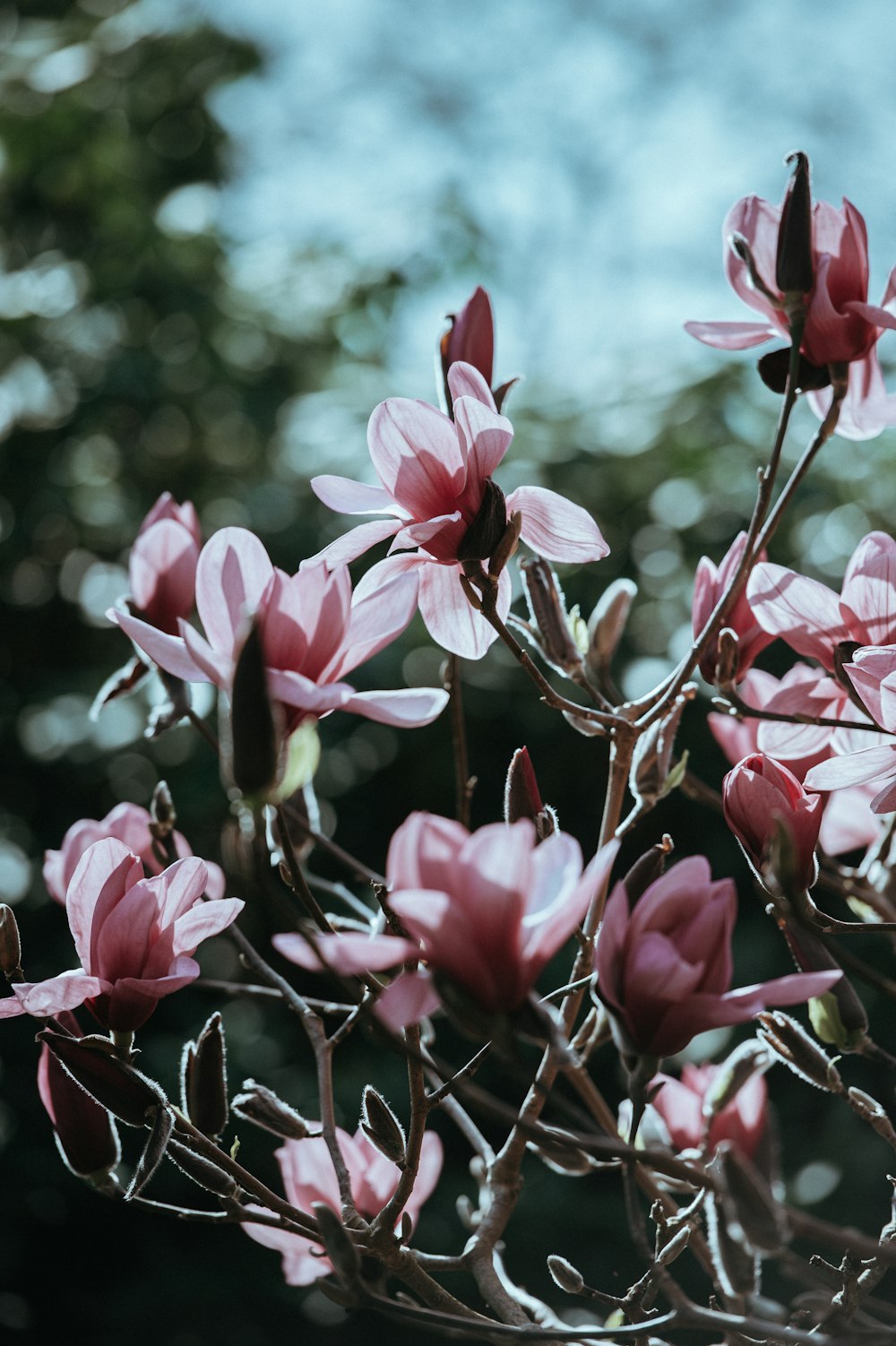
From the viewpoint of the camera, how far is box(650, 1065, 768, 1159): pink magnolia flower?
1.55ft

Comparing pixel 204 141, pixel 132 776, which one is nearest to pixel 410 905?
pixel 132 776

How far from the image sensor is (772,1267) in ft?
4.85

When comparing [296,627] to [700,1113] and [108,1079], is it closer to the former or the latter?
[108,1079]

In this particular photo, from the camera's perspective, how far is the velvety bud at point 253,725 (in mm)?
312

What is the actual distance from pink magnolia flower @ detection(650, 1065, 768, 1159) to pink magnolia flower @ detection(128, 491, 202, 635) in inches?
12.8

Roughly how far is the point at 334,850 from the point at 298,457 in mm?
1860

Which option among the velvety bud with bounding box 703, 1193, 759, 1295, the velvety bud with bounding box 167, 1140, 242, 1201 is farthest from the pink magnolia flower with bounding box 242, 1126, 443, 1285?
the velvety bud with bounding box 703, 1193, 759, 1295

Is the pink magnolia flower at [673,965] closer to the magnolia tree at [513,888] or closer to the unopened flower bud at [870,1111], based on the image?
the magnolia tree at [513,888]

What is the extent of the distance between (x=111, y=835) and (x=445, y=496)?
224 mm

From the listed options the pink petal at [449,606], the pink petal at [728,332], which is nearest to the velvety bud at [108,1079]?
the pink petal at [449,606]

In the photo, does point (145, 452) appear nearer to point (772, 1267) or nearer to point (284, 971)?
point (284, 971)

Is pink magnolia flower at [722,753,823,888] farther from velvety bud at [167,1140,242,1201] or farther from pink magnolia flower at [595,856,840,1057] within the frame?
velvety bud at [167,1140,242,1201]

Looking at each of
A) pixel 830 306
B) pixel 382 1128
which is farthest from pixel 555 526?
pixel 382 1128

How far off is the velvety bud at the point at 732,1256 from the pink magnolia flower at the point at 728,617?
0.26 metres
